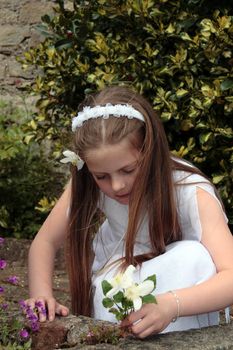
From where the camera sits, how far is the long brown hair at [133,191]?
2592mm

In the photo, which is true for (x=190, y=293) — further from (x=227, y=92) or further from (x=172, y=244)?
(x=227, y=92)

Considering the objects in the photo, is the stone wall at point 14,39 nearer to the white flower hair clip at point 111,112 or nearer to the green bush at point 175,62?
the green bush at point 175,62

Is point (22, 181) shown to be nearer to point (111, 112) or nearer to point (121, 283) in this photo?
point (111, 112)

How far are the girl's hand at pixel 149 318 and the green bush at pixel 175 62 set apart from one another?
1638 mm

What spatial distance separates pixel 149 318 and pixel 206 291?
25 cm

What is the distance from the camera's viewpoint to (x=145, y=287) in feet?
6.84

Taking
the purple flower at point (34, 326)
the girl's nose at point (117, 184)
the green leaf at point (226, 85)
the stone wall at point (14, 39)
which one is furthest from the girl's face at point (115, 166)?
the stone wall at point (14, 39)

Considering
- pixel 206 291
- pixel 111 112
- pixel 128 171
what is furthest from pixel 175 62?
pixel 206 291

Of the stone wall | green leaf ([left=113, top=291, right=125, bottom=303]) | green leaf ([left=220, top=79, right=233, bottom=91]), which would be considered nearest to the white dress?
green leaf ([left=113, top=291, right=125, bottom=303])

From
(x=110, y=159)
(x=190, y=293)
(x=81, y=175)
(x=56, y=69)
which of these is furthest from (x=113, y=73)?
(x=190, y=293)

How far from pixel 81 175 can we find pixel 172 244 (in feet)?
1.24

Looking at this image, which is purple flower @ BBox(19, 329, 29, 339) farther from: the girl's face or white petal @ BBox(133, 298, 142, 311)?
the girl's face

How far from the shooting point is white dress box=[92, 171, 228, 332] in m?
2.58

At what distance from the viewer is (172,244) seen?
2725 mm
